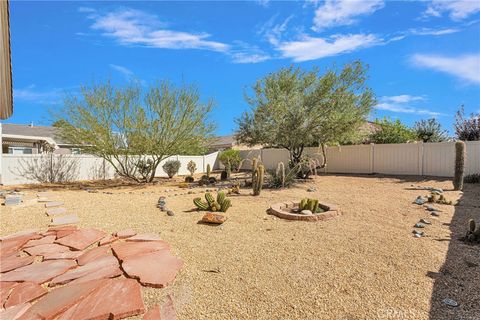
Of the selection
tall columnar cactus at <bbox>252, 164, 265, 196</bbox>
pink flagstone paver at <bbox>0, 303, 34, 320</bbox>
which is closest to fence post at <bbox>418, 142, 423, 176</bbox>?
tall columnar cactus at <bbox>252, 164, 265, 196</bbox>

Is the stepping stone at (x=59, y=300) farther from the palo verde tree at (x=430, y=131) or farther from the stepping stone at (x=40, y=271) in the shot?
the palo verde tree at (x=430, y=131)

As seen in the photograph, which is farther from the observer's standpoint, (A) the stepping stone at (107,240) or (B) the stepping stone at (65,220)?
(B) the stepping stone at (65,220)

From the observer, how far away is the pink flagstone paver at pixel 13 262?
3.13 m

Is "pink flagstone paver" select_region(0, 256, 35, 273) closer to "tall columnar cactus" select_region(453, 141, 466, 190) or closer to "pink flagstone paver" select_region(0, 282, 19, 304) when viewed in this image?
"pink flagstone paver" select_region(0, 282, 19, 304)

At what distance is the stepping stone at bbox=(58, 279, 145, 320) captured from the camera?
7.06ft

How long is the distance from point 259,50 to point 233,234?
260 inches

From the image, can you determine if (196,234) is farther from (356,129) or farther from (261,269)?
(356,129)

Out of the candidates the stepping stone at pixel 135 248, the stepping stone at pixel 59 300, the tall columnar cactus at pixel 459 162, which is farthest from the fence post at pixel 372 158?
the stepping stone at pixel 59 300

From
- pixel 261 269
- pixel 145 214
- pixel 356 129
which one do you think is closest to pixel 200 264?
pixel 261 269

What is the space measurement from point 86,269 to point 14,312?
799 millimetres

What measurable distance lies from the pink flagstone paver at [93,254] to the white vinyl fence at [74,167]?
11.2 metres

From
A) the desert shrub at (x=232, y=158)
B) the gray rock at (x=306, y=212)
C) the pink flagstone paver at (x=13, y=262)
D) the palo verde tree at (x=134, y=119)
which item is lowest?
the pink flagstone paver at (x=13, y=262)

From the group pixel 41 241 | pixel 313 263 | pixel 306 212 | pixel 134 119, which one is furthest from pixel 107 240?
pixel 134 119

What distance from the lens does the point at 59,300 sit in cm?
238
